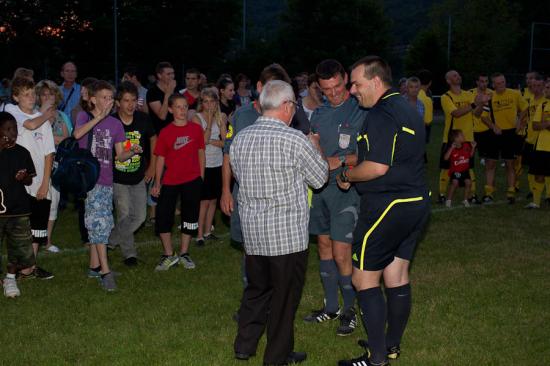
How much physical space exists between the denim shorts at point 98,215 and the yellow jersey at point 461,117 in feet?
22.4

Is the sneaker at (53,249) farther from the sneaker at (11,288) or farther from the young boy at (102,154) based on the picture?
the sneaker at (11,288)

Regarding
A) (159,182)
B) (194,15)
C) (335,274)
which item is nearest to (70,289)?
(159,182)

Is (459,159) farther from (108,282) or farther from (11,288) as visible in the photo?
(11,288)

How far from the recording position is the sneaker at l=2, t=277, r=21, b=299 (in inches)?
291

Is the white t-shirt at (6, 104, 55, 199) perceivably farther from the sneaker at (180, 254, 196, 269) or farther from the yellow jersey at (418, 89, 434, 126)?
the yellow jersey at (418, 89, 434, 126)

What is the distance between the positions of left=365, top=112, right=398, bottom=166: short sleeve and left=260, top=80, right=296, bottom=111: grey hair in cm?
65

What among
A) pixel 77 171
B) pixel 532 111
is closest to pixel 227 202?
pixel 77 171

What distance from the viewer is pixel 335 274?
662 centimetres

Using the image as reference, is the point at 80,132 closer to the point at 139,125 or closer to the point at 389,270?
the point at 139,125

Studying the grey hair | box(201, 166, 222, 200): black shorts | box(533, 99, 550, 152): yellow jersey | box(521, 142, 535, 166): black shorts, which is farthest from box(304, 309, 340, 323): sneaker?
box(521, 142, 535, 166): black shorts

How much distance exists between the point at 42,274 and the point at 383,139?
15.3 ft

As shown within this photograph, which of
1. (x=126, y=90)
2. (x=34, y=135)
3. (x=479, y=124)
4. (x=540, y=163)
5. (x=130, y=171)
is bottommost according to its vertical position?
(x=540, y=163)

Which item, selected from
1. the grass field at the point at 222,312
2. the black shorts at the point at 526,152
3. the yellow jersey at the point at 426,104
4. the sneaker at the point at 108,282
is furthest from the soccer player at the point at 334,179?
the black shorts at the point at 526,152

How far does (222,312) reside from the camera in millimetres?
6938
